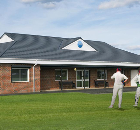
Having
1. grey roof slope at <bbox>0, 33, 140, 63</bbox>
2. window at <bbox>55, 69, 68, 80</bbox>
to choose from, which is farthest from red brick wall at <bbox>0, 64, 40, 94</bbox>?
window at <bbox>55, 69, 68, 80</bbox>

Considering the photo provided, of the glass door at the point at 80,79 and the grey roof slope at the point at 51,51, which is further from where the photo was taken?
the glass door at the point at 80,79

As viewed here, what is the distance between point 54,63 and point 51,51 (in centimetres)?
262

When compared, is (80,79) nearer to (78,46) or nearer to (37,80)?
(78,46)

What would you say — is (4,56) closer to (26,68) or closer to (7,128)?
(26,68)

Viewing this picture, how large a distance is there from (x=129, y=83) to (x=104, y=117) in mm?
25497

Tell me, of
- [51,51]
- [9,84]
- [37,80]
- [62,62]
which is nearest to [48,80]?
[62,62]

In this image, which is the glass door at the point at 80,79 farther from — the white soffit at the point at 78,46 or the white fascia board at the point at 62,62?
the white soffit at the point at 78,46

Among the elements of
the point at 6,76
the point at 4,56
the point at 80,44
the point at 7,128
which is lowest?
the point at 7,128

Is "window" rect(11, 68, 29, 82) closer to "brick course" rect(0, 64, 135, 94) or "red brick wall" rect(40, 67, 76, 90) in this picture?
"brick course" rect(0, 64, 135, 94)

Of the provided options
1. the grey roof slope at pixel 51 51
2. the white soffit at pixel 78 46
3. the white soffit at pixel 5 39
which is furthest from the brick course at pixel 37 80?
the white soffit at pixel 5 39

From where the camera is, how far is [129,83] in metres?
35.7

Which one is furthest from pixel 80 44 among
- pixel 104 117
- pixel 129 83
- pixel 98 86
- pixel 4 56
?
pixel 104 117

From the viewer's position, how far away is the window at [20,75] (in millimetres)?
25927

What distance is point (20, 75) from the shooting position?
2630cm
